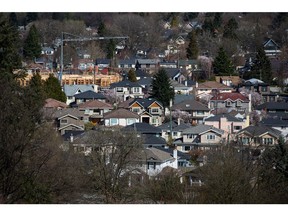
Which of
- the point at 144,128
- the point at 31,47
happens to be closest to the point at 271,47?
the point at 31,47

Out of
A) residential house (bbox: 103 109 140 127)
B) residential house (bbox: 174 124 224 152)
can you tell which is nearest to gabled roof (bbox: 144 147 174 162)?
residential house (bbox: 174 124 224 152)

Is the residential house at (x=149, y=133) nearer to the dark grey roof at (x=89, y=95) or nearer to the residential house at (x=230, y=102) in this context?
the residential house at (x=230, y=102)

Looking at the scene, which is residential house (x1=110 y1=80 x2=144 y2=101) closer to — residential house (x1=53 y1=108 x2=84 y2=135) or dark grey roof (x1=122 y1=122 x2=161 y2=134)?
residential house (x1=53 y1=108 x2=84 y2=135)

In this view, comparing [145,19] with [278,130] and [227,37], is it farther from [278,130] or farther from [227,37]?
[278,130]

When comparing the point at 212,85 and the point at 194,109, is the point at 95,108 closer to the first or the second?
the point at 194,109

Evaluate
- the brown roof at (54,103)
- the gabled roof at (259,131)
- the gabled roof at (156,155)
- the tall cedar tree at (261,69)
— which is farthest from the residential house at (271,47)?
the gabled roof at (156,155)
